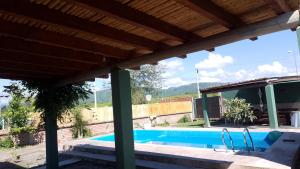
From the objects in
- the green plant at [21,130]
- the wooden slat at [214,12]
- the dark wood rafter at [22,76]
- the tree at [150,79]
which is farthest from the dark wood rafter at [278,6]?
the tree at [150,79]

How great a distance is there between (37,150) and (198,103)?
12578 mm

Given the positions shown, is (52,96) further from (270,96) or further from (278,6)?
(270,96)

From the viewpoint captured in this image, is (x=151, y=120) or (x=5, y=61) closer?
(x=5, y=61)

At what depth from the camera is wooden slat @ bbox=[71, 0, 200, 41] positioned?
11.0 feet

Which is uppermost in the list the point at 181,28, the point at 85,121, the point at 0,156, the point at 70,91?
the point at 181,28

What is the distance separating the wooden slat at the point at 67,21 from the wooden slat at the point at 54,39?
25.5 inches

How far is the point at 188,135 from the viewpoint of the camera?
15203 millimetres

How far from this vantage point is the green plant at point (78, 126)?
16.7 metres

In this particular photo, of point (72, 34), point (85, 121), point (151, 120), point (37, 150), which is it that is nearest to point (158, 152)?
point (72, 34)

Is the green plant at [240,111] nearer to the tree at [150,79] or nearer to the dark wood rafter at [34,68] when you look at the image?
the dark wood rafter at [34,68]

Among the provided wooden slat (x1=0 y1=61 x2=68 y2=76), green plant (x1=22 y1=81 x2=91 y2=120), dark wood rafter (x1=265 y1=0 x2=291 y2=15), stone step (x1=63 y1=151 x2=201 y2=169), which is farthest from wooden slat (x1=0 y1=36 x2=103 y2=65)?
dark wood rafter (x1=265 y1=0 x2=291 y2=15)

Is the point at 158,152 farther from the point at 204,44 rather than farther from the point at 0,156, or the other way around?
the point at 0,156

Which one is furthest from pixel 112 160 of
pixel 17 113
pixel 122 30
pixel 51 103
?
pixel 17 113

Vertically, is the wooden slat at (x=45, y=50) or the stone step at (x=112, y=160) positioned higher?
the wooden slat at (x=45, y=50)
